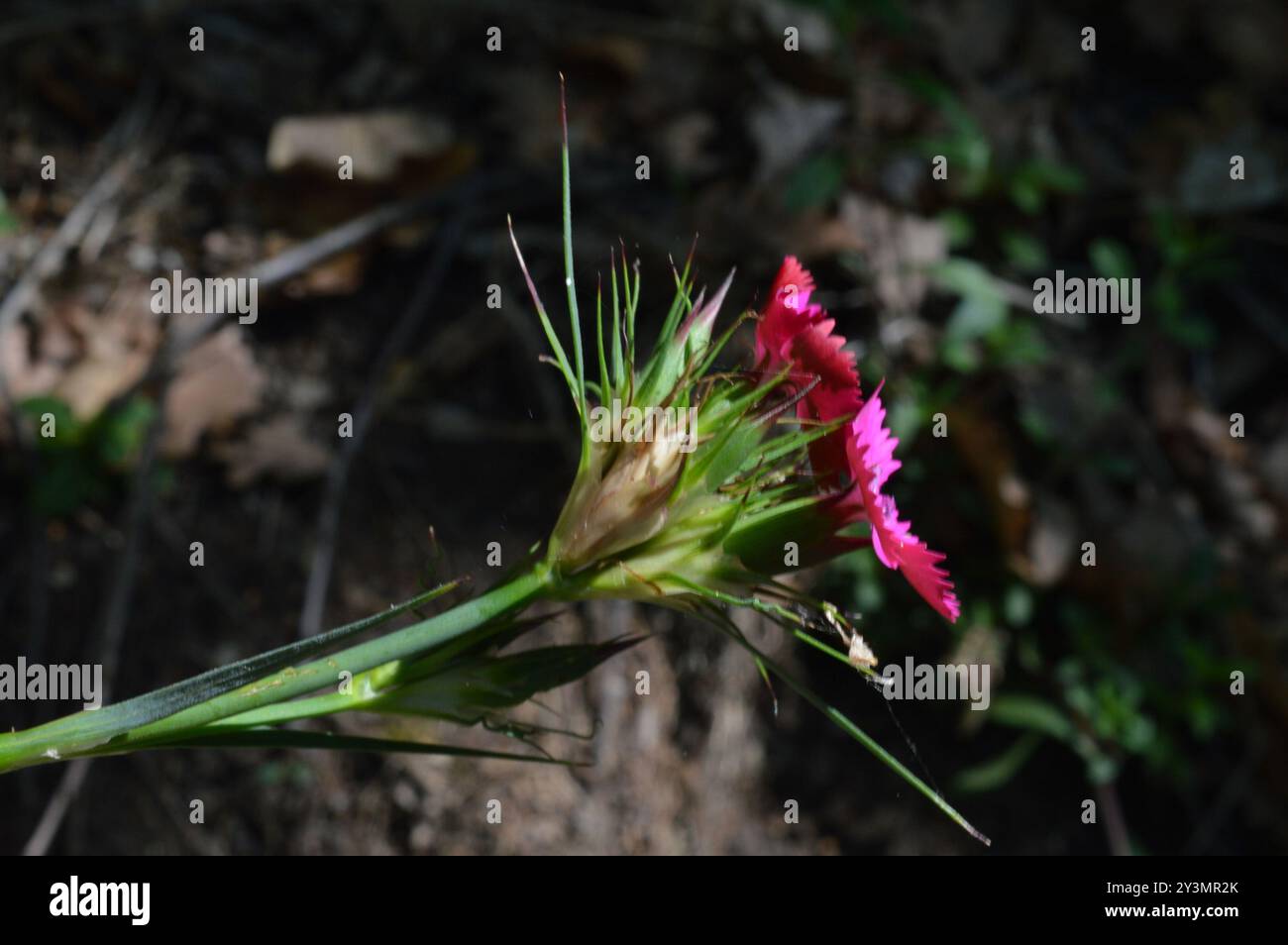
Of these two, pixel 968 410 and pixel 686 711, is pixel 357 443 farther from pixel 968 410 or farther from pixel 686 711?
pixel 968 410

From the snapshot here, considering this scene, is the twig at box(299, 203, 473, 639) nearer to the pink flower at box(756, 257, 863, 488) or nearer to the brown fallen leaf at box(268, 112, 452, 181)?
the brown fallen leaf at box(268, 112, 452, 181)

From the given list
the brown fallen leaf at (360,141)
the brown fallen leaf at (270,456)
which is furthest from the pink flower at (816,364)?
the brown fallen leaf at (360,141)

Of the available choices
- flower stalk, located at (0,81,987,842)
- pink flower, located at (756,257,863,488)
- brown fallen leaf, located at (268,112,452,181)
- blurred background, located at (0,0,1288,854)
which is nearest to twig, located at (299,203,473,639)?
blurred background, located at (0,0,1288,854)

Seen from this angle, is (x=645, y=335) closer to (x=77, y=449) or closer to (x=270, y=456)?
(x=270, y=456)

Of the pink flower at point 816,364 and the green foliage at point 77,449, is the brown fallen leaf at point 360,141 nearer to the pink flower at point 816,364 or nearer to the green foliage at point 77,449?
the green foliage at point 77,449

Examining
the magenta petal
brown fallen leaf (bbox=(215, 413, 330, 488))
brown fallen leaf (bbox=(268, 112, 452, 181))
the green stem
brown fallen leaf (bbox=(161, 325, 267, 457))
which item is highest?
brown fallen leaf (bbox=(268, 112, 452, 181))

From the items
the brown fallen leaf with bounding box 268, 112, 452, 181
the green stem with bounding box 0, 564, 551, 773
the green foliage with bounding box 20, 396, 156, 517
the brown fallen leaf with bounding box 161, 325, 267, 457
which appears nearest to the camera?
the green stem with bounding box 0, 564, 551, 773
